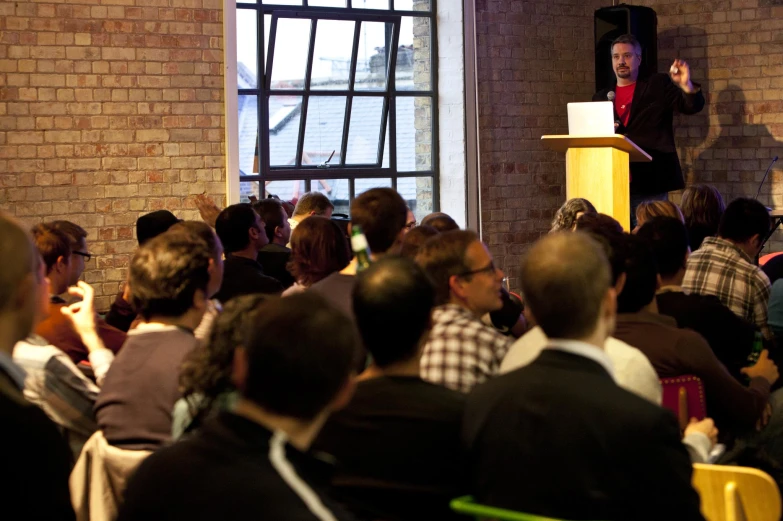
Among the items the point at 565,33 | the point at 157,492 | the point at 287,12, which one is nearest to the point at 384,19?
the point at 287,12

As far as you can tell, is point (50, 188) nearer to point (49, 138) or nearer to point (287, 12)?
point (49, 138)

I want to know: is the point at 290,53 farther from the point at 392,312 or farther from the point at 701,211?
the point at 392,312

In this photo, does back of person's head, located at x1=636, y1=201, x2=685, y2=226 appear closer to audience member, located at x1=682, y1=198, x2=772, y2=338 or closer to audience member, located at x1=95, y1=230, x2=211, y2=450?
audience member, located at x1=682, y1=198, x2=772, y2=338

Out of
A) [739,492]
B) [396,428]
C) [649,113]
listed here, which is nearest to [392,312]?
[396,428]

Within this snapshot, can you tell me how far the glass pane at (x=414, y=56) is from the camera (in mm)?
8461

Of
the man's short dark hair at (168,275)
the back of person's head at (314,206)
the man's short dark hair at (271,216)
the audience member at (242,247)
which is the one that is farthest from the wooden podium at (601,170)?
the man's short dark hair at (168,275)

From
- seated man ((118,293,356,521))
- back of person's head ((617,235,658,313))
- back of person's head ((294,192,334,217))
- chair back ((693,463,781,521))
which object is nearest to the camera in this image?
seated man ((118,293,356,521))

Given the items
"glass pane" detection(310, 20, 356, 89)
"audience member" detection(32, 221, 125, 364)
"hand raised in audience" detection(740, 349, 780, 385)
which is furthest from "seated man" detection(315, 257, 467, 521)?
"glass pane" detection(310, 20, 356, 89)

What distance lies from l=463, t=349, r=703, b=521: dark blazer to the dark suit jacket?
0.79 m

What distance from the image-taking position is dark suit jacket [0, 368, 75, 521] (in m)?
1.55

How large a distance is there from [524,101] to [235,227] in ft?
15.1

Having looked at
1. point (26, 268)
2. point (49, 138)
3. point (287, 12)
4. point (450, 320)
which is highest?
point (287, 12)

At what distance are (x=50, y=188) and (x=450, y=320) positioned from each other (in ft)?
15.7

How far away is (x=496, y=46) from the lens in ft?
27.6
